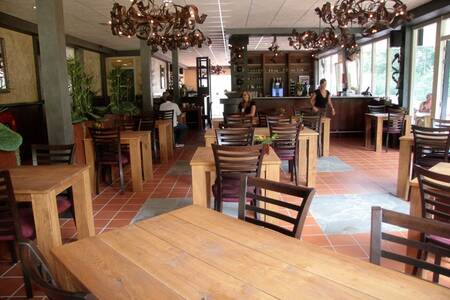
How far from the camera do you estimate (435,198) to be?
90.9 inches

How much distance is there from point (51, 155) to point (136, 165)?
4.90ft

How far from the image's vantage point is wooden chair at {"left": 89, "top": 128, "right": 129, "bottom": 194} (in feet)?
15.4

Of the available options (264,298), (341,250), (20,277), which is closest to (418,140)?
(341,250)

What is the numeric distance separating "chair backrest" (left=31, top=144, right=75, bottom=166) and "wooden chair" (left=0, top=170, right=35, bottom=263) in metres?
0.90

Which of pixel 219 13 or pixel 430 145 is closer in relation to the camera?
pixel 430 145

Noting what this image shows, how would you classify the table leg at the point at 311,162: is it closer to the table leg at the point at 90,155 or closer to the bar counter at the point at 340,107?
the table leg at the point at 90,155

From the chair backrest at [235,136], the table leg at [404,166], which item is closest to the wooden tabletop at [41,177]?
the chair backrest at [235,136]

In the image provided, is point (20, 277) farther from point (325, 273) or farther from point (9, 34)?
point (9, 34)

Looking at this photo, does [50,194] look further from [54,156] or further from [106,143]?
[106,143]

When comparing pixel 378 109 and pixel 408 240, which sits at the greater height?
pixel 378 109

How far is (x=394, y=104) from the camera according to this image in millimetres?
8523

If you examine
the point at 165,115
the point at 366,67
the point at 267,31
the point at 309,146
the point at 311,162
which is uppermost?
the point at 267,31

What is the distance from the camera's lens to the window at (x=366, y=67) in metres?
10.4

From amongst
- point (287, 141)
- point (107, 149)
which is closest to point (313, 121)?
point (287, 141)
